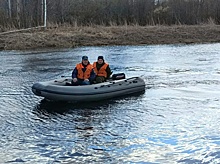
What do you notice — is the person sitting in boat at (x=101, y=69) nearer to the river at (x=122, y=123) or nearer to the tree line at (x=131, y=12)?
the river at (x=122, y=123)

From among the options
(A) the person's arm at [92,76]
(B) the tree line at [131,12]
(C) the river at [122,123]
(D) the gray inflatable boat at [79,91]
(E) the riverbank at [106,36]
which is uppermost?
(B) the tree line at [131,12]

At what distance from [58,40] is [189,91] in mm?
13870

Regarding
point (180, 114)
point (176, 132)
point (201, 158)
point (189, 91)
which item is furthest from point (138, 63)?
point (201, 158)

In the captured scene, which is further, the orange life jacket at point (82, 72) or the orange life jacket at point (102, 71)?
the orange life jacket at point (102, 71)

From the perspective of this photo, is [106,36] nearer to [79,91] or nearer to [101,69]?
[101,69]

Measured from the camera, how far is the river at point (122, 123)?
674cm

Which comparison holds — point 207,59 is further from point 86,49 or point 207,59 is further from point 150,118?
point 150,118

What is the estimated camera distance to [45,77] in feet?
44.9

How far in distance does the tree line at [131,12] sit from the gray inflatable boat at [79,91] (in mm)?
17824

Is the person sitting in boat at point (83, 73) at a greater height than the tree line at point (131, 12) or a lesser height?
lesser

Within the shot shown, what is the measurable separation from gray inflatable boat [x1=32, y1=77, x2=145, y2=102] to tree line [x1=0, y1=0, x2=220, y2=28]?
17824mm

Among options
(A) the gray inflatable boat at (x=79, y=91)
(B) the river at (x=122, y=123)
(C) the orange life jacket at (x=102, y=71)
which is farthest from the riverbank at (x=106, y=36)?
(A) the gray inflatable boat at (x=79, y=91)

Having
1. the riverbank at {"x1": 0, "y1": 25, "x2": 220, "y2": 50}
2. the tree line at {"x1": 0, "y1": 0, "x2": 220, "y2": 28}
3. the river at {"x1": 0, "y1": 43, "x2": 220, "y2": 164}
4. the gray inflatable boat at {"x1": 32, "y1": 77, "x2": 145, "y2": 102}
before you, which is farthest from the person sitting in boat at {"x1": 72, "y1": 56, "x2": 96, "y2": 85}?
the tree line at {"x1": 0, "y1": 0, "x2": 220, "y2": 28}

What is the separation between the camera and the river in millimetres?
6742
